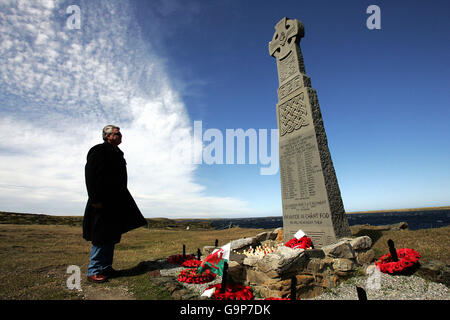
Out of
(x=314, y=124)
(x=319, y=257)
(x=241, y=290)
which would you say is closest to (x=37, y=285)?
(x=241, y=290)

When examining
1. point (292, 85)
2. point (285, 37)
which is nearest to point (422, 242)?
point (292, 85)

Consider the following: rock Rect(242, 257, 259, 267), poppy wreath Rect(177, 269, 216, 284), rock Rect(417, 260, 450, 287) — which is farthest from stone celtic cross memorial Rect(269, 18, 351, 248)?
poppy wreath Rect(177, 269, 216, 284)

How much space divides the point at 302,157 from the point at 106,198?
6576 millimetres

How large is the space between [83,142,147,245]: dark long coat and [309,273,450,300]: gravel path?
5.06 m

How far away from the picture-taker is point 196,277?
5684 millimetres

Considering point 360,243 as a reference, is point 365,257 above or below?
below

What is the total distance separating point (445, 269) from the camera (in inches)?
186

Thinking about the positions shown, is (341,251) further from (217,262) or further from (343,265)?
(217,262)

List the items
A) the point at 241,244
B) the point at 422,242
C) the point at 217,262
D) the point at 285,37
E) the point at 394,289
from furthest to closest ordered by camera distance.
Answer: the point at 285,37 → the point at 241,244 → the point at 422,242 → the point at 217,262 → the point at 394,289

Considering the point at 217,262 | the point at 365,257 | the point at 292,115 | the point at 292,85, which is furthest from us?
the point at 292,85

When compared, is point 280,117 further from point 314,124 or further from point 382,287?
point 382,287

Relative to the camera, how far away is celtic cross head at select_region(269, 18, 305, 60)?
30.3 feet
